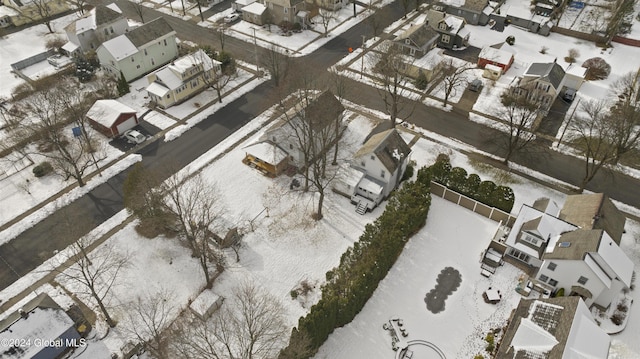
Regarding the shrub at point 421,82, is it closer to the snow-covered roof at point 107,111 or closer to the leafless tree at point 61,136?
the snow-covered roof at point 107,111

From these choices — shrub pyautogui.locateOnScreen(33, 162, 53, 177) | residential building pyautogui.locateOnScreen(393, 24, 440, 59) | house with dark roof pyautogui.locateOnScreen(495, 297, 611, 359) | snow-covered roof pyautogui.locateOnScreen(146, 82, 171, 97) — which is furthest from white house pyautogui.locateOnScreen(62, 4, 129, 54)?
house with dark roof pyautogui.locateOnScreen(495, 297, 611, 359)

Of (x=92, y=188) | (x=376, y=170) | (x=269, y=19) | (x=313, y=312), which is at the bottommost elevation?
(x=92, y=188)

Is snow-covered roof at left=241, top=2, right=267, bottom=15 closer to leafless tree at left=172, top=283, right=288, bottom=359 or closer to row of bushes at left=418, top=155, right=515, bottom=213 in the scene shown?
row of bushes at left=418, top=155, right=515, bottom=213

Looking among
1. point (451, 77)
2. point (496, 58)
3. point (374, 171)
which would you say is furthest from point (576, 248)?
point (496, 58)

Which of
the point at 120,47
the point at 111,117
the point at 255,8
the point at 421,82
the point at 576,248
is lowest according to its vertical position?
the point at 111,117

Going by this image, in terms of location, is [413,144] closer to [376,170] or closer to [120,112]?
[376,170]

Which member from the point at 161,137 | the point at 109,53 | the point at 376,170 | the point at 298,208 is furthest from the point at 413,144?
the point at 109,53

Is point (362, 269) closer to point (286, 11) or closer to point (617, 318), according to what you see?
point (617, 318)
